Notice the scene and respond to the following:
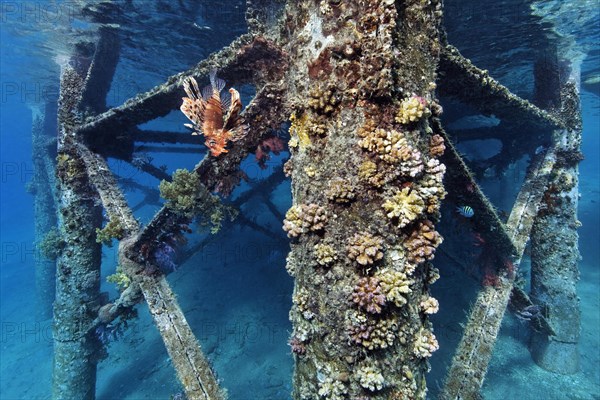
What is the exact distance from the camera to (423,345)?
303 centimetres

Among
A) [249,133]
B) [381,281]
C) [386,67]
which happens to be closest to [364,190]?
[381,281]

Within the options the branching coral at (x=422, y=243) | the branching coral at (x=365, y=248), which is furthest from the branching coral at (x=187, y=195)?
the branching coral at (x=422, y=243)

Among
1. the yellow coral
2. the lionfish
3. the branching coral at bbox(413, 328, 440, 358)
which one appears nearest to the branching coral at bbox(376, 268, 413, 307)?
the branching coral at bbox(413, 328, 440, 358)

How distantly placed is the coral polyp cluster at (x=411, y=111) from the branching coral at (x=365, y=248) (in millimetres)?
1125

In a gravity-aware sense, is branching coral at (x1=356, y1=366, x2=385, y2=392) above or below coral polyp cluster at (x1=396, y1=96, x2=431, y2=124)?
below

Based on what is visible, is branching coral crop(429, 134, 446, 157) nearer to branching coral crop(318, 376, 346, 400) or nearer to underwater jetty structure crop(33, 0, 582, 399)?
underwater jetty structure crop(33, 0, 582, 399)

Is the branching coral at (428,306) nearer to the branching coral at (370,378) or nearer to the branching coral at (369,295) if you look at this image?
the branching coral at (369,295)

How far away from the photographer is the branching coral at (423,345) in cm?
301

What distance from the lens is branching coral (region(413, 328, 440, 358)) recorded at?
3010 millimetres

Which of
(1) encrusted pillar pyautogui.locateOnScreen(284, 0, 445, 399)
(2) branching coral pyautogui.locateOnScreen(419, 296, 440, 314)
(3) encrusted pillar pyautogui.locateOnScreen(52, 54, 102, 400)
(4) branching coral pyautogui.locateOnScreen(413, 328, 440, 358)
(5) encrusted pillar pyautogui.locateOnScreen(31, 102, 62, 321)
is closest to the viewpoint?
(1) encrusted pillar pyautogui.locateOnScreen(284, 0, 445, 399)

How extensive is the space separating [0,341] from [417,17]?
23093mm

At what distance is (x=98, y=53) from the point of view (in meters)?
9.30

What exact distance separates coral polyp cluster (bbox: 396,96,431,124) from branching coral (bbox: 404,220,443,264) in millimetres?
972

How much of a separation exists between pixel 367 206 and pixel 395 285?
747 millimetres
